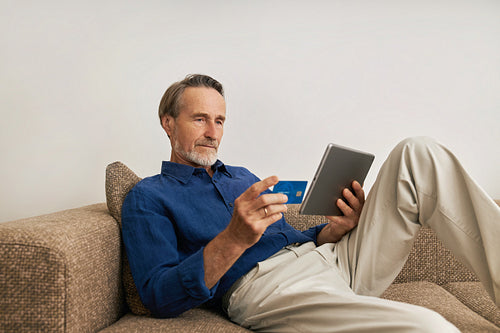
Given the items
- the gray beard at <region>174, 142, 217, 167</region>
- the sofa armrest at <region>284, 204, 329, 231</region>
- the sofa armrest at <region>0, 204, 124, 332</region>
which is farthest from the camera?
the sofa armrest at <region>284, 204, 329, 231</region>

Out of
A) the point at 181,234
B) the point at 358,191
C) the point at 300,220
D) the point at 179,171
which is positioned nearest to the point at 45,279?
the point at 181,234

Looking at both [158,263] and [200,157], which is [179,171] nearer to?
[200,157]

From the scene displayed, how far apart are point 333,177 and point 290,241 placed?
28 centimetres

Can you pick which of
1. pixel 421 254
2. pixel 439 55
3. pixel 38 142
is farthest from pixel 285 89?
pixel 38 142

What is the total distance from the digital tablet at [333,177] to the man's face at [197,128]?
45 centimetres

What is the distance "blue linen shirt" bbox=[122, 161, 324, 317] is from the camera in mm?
955

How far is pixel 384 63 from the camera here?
82.9 inches

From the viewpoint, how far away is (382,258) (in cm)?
115

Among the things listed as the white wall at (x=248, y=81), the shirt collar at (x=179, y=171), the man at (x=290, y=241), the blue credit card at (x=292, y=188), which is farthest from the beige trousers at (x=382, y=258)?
the white wall at (x=248, y=81)

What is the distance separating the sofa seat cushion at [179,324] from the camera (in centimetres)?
96

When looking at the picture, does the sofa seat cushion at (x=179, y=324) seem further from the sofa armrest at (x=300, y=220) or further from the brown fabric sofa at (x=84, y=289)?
the sofa armrest at (x=300, y=220)

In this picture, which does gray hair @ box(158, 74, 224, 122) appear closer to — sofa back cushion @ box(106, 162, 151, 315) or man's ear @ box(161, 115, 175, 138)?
man's ear @ box(161, 115, 175, 138)

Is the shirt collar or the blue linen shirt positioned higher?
the shirt collar

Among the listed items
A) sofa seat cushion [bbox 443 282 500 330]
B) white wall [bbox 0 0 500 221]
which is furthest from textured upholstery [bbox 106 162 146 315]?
sofa seat cushion [bbox 443 282 500 330]
